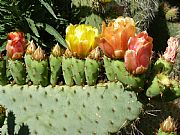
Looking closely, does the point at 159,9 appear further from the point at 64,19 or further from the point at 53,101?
the point at 53,101

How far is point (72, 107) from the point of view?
2510 mm

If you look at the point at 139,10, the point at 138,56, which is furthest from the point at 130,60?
the point at 139,10

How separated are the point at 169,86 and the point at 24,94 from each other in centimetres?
77

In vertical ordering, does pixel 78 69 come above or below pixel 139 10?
below

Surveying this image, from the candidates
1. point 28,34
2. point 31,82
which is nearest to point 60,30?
point 28,34

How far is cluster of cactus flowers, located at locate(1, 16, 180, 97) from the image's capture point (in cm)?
216

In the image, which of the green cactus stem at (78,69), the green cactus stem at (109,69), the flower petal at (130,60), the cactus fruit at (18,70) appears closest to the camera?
the flower petal at (130,60)

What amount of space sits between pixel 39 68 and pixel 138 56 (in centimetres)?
58

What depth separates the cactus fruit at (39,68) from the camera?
248cm

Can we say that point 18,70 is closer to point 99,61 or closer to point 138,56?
point 99,61

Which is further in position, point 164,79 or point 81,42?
point 81,42

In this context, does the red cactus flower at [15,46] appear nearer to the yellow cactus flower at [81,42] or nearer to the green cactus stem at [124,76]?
the yellow cactus flower at [81,42]


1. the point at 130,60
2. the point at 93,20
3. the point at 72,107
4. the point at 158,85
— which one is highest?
the point at 93,20

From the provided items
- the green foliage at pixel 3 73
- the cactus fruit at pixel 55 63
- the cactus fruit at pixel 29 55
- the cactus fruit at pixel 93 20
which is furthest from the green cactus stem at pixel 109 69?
the cactus fruit at pixel 93 20
